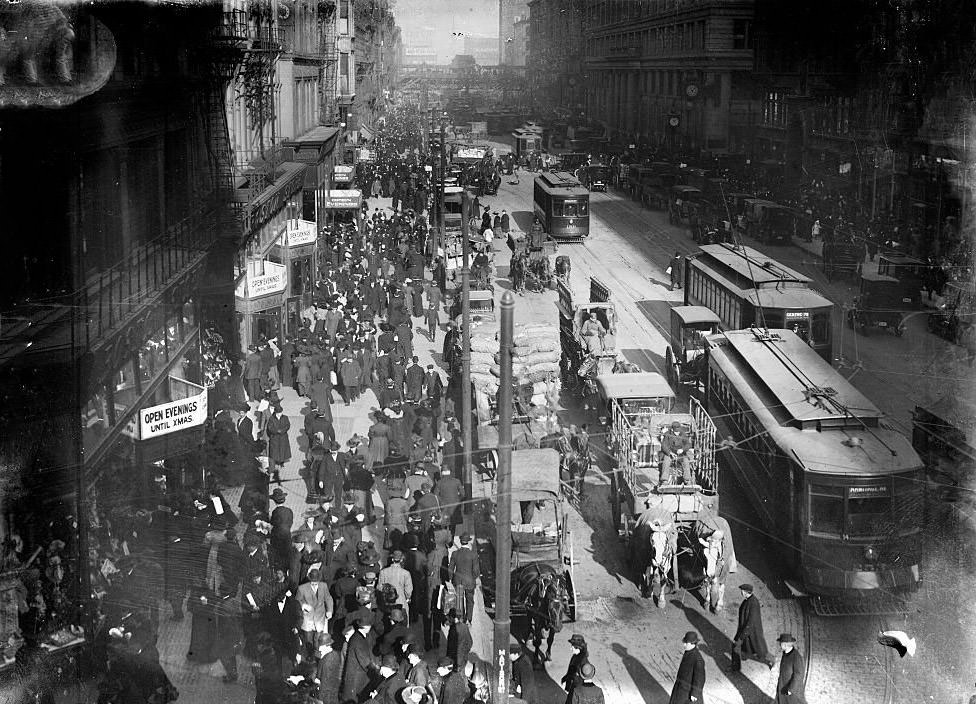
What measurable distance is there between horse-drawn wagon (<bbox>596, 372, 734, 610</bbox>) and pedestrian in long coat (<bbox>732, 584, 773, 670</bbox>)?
161 cm

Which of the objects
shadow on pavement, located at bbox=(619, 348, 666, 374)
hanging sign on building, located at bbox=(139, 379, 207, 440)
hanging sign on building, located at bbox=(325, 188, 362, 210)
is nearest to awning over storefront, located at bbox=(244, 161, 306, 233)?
hanging sign on building, located at bbox=(325, 188, 362, 210)

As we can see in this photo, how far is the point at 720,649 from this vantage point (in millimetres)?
14648

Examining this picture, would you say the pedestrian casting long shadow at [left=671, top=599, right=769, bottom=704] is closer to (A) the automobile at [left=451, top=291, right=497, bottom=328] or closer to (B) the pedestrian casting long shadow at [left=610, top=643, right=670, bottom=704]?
(B) the pedestrian casting long shadow at [left=610, top=643, right=670, bottom=704]

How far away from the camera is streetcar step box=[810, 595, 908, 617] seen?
50.2 feet

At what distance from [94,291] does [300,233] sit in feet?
58.5

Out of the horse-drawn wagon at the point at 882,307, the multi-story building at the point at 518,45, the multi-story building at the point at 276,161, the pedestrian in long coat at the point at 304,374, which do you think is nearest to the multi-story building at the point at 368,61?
the multi-story building at the point at 518,45

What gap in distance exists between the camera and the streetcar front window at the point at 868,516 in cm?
1521

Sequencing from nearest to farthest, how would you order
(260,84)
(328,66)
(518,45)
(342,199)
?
(260,84)
(342,199)
(328,66)
(518,45)

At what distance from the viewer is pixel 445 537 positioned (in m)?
15.0

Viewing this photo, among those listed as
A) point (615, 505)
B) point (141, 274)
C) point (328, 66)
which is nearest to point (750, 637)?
point (615, 505)

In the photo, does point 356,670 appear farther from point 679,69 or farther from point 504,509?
point 679,69

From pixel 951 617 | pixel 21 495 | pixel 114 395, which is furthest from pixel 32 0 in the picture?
pixel 951 617

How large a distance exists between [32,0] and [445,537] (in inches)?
333

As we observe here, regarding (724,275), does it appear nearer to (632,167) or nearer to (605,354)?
(605,354)
